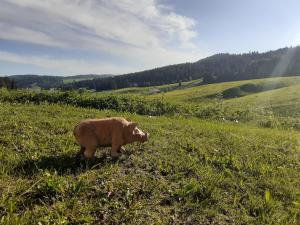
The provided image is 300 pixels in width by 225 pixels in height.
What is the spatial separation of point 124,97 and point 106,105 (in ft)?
7.29

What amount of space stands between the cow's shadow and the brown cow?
23 centimetres

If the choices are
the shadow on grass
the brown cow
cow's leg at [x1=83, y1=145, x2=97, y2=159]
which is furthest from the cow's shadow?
the brown cow

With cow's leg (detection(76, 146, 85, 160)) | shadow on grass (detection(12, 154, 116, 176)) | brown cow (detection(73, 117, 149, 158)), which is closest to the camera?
shadow on grass (detection(12, 154, 116, 176))

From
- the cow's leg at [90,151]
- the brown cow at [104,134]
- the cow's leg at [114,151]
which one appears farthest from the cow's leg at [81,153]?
the cow's leg at [114,151]

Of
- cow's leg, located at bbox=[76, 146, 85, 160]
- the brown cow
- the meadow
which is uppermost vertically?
the brown cow

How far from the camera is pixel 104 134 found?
8.76 m

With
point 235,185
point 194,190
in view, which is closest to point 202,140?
point 235,185

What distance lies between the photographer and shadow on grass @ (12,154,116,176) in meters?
7.57

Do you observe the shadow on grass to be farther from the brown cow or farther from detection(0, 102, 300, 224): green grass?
the brown cow

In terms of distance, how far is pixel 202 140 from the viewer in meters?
12.6

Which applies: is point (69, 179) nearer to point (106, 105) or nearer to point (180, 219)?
point (180, 219)

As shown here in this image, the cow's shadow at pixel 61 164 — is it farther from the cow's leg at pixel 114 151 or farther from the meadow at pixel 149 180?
the cow's leg at pixel 114 151

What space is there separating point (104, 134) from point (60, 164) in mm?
1303

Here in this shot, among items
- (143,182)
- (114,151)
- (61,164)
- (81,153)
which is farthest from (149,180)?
(61,164)
